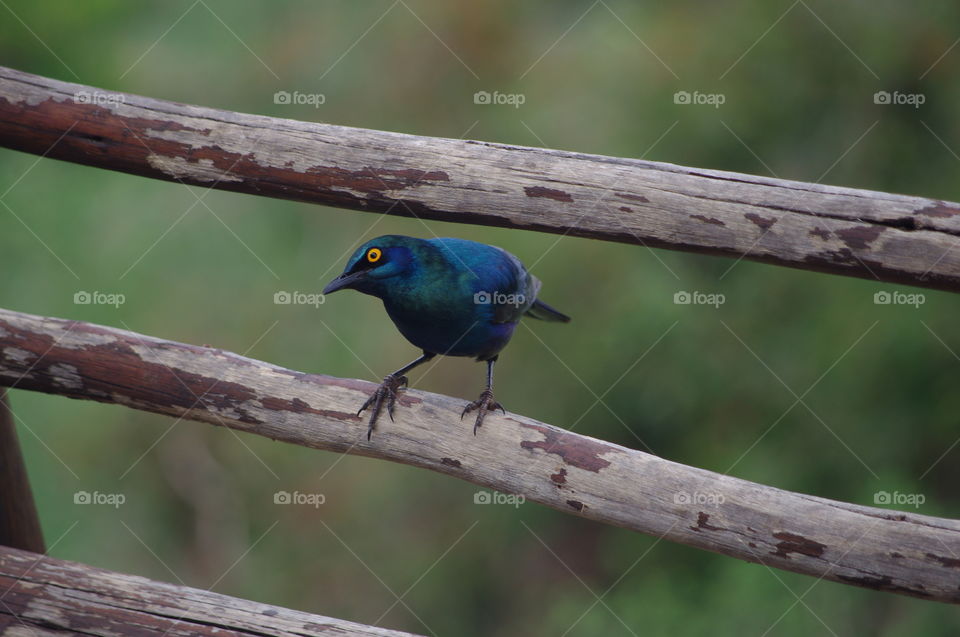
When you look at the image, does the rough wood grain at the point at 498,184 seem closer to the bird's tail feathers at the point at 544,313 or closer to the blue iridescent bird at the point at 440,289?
the blue iridescent bird at the point at 440,289

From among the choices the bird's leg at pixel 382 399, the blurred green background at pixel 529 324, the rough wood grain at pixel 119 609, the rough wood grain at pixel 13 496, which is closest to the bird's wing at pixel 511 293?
the bird's leg at pixel 382 399

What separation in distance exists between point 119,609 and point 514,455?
109 cm

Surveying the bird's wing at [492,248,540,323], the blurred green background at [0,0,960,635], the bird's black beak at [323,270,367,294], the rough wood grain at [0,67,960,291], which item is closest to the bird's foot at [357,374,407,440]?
the bird's black beak at [323,270,367,294]

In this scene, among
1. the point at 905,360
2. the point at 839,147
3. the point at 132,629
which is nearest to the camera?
the point at 132,629

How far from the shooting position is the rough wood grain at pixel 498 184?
200 centimetres

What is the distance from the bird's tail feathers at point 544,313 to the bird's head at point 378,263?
2.92 ft

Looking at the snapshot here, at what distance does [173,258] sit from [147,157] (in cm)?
389

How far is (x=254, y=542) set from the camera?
228 inches

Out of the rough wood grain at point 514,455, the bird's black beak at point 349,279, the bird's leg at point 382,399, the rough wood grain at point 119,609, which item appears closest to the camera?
the rough wood grain at point 514,455

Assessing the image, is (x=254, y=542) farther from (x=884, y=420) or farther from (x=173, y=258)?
(x=884, y=420)

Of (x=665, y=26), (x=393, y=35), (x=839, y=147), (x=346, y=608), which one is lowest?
(x=346, y=608)

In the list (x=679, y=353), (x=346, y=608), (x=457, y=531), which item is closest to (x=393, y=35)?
(x=679, y=353)

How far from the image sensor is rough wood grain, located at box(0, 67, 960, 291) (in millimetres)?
1997

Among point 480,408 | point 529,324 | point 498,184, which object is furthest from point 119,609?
point 529,324
